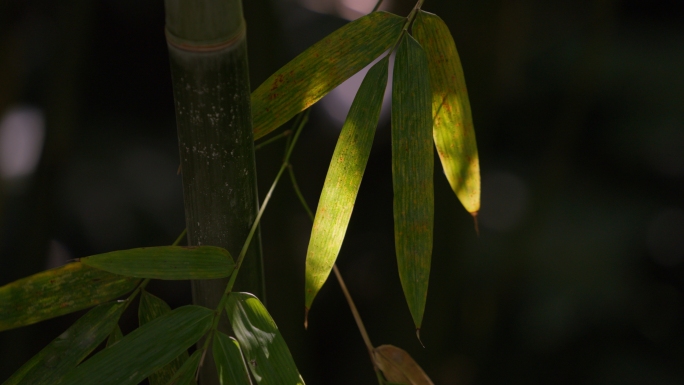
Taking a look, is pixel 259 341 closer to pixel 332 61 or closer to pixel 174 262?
pixel 174 262

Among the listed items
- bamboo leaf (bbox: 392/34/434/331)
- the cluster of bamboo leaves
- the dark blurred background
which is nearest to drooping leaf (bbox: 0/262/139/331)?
the cluster of bamboo leaves

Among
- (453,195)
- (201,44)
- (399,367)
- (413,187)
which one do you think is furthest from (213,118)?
(453,195)

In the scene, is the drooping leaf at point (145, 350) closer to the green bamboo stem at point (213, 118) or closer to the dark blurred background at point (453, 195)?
the green bamboo stem at point (213, 118)

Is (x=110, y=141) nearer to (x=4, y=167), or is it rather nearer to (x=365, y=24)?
(x=4, y=167)

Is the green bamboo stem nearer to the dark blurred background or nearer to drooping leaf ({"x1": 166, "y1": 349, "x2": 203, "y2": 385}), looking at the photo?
drooping leaf ({"x1": 166, "y1": 349, "x2": 203, "y2": 385})

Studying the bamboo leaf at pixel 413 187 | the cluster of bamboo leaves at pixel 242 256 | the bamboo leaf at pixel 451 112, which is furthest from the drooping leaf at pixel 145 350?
the bamboo leaf at pixel 451 112

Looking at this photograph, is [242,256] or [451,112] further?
[451,112]
